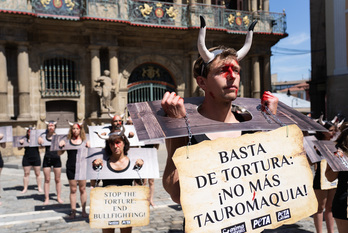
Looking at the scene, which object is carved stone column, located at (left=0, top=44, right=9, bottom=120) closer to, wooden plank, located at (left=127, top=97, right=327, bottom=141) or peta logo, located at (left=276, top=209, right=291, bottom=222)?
wooden plank, located at (left=127, top=97, right=327, bottom=141)

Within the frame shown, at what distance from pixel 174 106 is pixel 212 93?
0.36m

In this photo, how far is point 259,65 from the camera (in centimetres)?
2305

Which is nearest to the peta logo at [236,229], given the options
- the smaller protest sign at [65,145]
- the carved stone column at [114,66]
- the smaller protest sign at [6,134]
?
the smaller protest sign at [65,145]

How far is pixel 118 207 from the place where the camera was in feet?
14.6

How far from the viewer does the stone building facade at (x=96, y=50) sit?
16.7 metres

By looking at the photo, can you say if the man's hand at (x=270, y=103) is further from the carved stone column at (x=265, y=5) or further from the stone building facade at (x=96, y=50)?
the carved stone column at (x=265, y=5)

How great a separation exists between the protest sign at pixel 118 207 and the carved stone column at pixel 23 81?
13839 millimetres

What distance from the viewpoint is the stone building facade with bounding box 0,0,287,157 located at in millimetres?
16720

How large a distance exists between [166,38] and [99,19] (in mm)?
4771

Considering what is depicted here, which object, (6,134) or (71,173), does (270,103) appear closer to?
(71,173)

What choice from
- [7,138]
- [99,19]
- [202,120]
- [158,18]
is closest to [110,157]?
[202,120]

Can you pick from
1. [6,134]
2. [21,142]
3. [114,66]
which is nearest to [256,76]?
[114,66]

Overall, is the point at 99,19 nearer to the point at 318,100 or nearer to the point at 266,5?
the point at 266,5

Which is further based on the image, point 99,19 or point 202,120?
point 99,19
